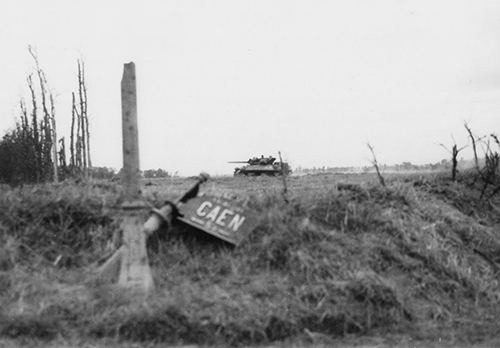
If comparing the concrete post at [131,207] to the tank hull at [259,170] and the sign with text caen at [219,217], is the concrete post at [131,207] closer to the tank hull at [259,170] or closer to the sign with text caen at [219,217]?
the sign with text caen at [219,217]

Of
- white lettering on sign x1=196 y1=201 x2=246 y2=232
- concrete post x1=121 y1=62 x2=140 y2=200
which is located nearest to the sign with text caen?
white lettering on sign x1=196 y1=201 x2=246 y2=232

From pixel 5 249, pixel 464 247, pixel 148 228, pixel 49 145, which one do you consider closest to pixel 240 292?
pixel 148 228

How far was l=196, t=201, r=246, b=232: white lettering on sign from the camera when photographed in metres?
7.75

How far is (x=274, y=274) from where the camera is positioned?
7043mm

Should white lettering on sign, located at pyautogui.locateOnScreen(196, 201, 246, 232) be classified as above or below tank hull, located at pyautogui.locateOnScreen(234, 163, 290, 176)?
below

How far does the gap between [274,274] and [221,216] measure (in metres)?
1.27

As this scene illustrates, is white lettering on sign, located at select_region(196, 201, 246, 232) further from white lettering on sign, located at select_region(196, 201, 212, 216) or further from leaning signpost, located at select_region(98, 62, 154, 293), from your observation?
leaning signpost, located at select_region(98, 62, 154, 293)

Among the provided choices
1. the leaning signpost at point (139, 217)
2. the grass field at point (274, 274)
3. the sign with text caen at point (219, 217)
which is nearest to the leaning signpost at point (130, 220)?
the leaning signpost at point (139, 217)

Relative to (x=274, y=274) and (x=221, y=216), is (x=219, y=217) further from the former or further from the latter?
(x=274, y=274)

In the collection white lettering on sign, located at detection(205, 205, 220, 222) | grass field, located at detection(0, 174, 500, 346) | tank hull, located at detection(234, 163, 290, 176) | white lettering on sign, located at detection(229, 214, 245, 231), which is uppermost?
tank hull, located at detection(234, 163, 290, 176)

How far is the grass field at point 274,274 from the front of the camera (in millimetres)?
5781

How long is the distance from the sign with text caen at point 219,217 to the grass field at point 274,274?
16 cm

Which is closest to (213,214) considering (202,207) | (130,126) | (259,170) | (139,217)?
(202,207)

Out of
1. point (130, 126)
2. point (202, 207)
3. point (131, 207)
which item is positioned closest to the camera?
point (131, 207)
